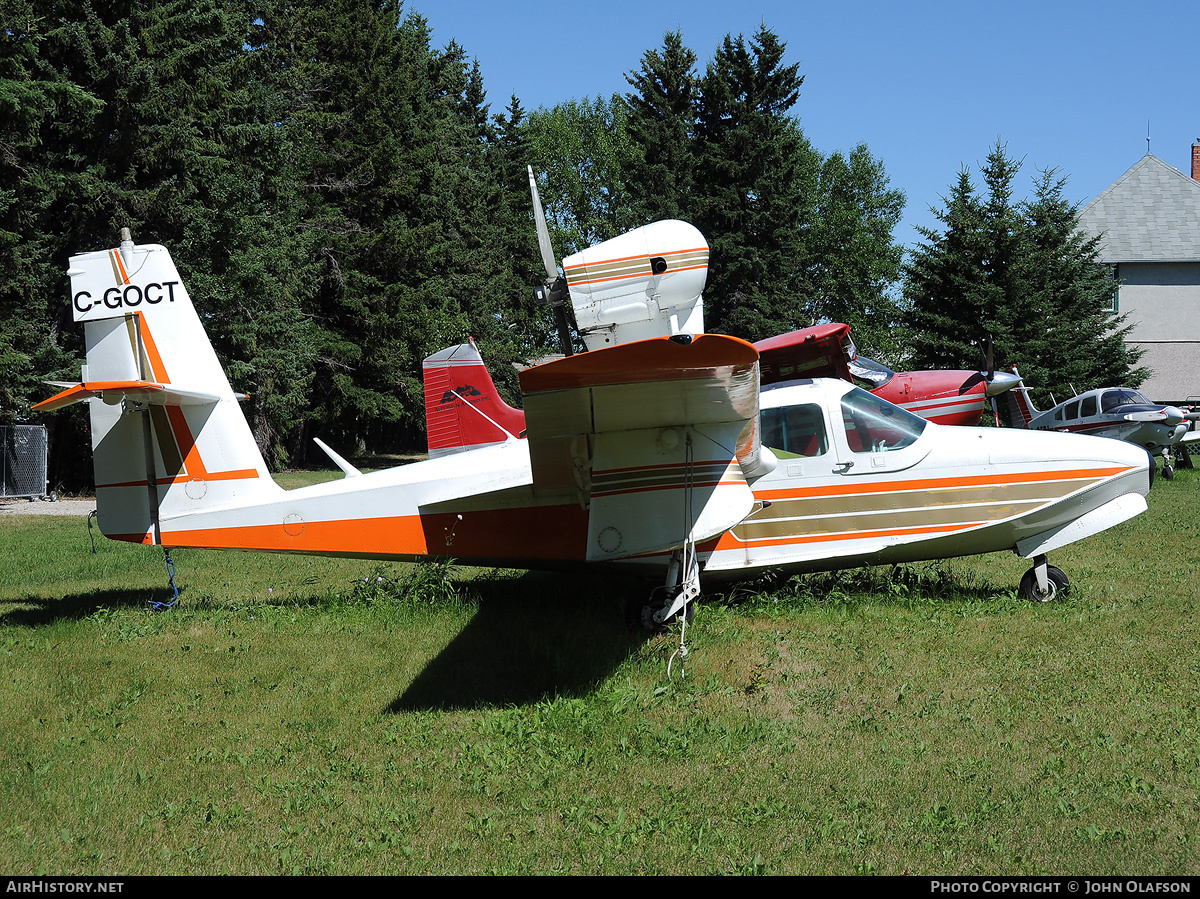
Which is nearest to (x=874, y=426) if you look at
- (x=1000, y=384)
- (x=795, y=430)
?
(x=795, y=430)

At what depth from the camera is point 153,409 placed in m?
7.56

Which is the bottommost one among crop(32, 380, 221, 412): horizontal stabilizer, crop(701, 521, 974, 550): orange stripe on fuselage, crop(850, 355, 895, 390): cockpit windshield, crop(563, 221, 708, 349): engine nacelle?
crop(701, 521, 974, 550): orange stripe on fuselage

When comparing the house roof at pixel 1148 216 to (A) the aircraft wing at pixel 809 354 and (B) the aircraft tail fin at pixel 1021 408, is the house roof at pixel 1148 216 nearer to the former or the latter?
(B) the aircraft tail fin at pixel 1021 408

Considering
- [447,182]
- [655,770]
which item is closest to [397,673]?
[655,770]

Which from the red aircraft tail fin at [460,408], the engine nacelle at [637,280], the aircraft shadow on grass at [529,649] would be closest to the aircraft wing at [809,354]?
the red aircraft tail fin at [460,408]

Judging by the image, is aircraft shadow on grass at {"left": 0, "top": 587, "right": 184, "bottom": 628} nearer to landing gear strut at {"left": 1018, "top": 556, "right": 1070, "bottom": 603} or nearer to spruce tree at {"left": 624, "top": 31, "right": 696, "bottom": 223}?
landing gear strut at {"left": 1018, "top": 556, "right": 1070, "bottom": 603}

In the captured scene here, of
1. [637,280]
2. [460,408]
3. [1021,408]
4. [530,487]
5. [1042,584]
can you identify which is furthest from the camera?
[1021,408]

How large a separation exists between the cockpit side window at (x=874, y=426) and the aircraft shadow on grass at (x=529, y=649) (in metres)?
2.39

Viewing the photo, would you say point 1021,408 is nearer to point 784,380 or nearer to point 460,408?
point 784,380

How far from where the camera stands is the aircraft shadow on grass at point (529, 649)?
6.06 m

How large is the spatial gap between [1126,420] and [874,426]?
17315 millimetres

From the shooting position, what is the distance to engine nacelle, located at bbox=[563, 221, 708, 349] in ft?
21.4

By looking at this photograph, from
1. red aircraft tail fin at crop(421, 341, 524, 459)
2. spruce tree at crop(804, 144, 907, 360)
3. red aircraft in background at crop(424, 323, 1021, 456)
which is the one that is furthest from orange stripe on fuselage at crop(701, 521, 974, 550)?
spruce tree at crop(804, 144, 907, 360)

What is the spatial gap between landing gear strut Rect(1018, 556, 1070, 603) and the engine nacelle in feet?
13.4
